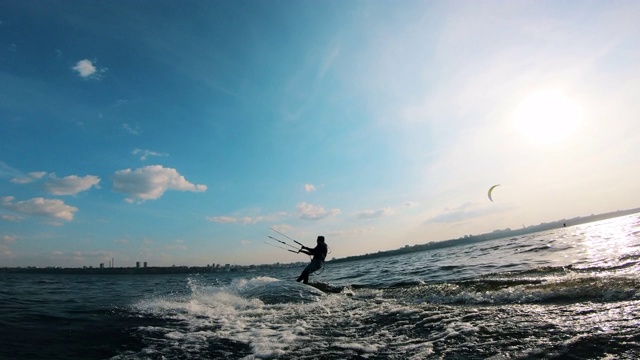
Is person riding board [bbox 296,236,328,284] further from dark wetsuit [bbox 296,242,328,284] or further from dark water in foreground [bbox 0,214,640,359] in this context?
dark water in foreground [bbox 0,214,640,359]

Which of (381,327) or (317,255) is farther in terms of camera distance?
(317,255)

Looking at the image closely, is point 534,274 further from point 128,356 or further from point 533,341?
point 128,356

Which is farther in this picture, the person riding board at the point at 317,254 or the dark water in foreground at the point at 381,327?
the person riding board at the point at 317,254

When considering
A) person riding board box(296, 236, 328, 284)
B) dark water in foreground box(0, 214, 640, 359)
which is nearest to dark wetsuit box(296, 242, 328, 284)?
person riding board box(296, 236, 328, 284)

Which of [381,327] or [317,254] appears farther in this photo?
[317,254]

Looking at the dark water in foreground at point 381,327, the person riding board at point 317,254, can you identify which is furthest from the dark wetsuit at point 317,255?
the dark water in foreground at point 381,327

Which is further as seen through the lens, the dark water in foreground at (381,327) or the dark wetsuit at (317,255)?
the dark wetsuit at (317,255)

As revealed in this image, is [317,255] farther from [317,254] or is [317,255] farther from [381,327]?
[381,327]

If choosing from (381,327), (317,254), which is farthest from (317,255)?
(381,327)

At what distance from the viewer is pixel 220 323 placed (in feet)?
37.3

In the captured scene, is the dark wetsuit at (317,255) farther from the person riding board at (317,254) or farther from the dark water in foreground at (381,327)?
the dark water in foreground at (381,327)

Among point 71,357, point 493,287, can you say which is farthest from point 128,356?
point 493,287

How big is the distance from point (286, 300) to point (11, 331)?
30.1ft

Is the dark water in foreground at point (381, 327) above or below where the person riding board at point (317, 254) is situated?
below
